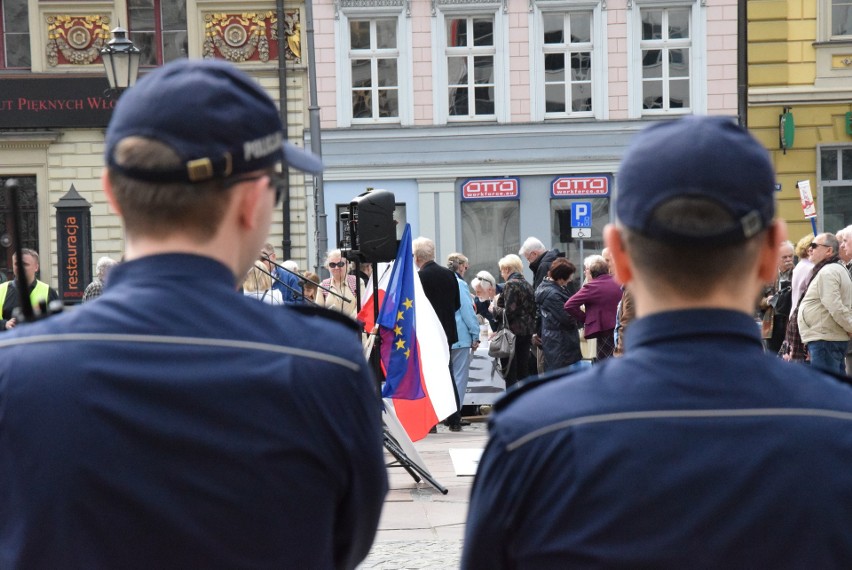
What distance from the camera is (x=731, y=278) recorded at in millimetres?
1937

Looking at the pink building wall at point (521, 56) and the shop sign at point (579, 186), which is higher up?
the pink building wall at point (521, 56)

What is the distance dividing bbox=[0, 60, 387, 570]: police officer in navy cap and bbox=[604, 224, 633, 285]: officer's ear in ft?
1.39

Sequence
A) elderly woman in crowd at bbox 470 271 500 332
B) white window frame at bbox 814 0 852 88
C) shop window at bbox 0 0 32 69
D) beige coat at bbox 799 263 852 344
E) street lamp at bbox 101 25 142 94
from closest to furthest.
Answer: beige coat at bbox 799 263 852 344 < street lamp at bbox 101 25 142 94 < elderly woman in crowd at bbox 470 271 500 332 < white window frame at bbox 814 0 852 88 < shop window at bbox 0 0 32 69

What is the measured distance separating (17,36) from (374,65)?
282 inches

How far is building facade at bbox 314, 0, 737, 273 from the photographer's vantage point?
26.8m

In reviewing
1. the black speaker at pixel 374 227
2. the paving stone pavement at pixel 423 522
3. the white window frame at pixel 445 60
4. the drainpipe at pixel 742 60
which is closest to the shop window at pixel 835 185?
the drainpipe at pixel 742 60

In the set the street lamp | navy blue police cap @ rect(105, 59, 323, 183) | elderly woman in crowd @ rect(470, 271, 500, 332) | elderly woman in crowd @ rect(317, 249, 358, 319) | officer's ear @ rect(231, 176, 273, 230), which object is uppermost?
the street lamp

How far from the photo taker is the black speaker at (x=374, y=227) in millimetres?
10656

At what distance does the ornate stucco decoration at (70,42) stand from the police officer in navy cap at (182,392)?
25501 millimetres

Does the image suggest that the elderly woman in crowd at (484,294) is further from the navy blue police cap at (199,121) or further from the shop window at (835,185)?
the navy blue police cap at (199,121)

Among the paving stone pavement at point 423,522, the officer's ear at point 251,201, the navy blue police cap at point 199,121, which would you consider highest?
the navy blue police cap at point 199,121

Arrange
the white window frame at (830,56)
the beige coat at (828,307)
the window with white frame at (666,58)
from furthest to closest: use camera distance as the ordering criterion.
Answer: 1. the window with white frame at (666,58)
2. the white window frame at (830,56)
3. the beige coat at (828,307)

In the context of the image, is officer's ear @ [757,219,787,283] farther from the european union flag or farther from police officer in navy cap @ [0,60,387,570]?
the european union flag

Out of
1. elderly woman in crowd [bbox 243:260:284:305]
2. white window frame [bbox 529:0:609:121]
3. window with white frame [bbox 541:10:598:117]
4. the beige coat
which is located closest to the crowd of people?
elderly woman in crowd [bbox 243:260:284:305]
